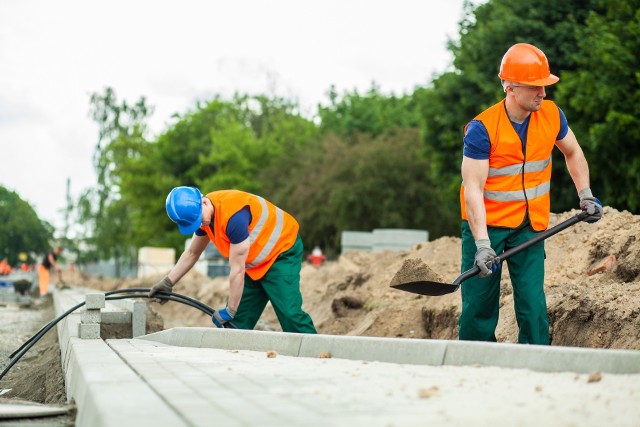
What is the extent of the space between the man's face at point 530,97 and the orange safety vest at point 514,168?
0.42ft

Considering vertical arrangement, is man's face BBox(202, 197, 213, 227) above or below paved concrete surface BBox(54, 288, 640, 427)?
above

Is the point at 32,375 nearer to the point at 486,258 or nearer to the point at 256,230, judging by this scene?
the point at 256,230

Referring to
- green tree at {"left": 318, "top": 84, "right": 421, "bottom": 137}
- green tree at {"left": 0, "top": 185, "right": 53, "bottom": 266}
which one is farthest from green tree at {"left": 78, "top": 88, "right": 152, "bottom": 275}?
green tree at {"left": 0, "top": 185, "right": 53, "bottom": 266}

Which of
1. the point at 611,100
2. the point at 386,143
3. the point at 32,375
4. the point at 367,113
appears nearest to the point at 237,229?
the point at 32,375

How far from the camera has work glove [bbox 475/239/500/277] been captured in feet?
19.5

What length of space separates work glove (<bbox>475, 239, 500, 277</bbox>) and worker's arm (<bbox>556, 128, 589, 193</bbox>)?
0.89 m

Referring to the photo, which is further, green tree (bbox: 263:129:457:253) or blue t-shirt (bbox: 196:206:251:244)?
green tree (bbox: 263:129:457:253)

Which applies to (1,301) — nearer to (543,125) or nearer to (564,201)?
(564,201)

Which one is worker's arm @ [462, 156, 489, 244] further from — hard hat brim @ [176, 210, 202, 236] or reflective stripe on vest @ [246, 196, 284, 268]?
hard hat brim @ [176, 210, 202, 236]

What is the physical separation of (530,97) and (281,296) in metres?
2.73

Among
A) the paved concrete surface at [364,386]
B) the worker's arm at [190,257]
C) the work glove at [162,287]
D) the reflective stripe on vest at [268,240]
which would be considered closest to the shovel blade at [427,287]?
the paved concrete surface at [364,386]

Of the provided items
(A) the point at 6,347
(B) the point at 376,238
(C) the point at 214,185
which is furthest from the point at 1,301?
(C) the point at 214,185

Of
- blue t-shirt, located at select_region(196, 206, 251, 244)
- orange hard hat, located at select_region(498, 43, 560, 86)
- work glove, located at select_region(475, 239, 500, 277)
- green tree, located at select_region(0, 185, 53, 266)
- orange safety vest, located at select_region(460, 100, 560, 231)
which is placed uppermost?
orange hard hat, located at select_region(498, 43, 560, 86)

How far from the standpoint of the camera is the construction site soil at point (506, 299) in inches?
307
